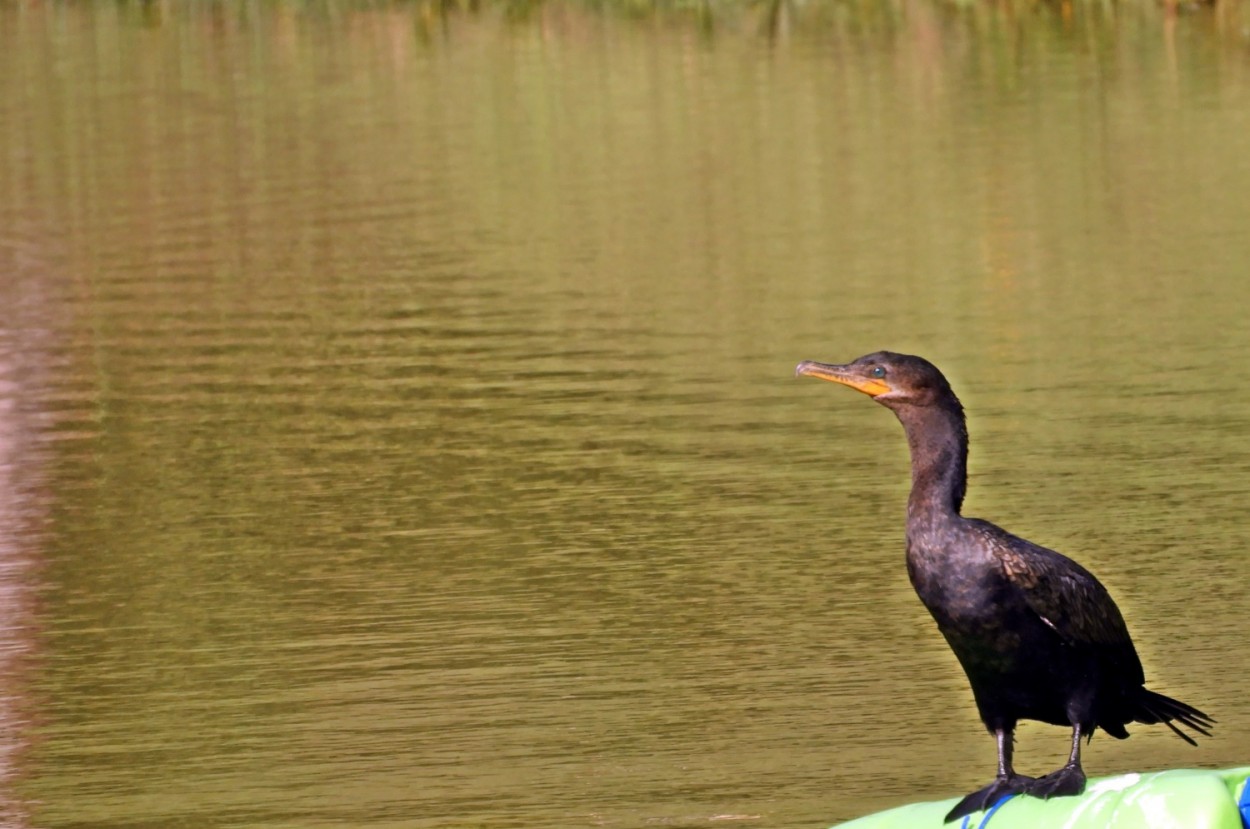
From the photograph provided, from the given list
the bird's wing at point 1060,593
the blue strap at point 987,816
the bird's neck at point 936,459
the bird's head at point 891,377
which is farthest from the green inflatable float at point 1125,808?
the bird's head at point 891,377

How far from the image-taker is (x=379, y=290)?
53.4 feet

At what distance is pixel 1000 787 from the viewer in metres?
6.27

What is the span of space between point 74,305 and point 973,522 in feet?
36.8

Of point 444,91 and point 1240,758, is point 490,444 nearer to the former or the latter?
point 1240,758

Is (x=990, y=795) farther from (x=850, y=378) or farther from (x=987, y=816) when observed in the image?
(x=850, y=378)

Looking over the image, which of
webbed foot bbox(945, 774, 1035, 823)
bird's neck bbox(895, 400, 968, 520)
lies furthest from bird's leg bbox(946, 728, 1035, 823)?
bird's neck bbox(895, 400, 968, 520)

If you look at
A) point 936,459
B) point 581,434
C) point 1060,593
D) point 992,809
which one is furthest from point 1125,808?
point 581,434

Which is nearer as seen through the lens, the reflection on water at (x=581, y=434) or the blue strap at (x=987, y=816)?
the blue strap at (x=987, y=816)

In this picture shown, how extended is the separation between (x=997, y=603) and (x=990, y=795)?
1.66ft

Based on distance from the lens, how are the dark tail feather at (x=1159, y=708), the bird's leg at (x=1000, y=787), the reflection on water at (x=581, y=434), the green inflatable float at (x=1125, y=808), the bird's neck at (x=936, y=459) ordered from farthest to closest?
the reflection on water at (x=581, y=434)
the dark tail feather at (x=1159, y=708)
the bird's leg at (x=1000, y=787)
the bird's neck at (x=936, y=459)
the green inflatable float at (x=1125, y=808)

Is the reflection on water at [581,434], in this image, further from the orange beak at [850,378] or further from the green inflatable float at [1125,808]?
the orange beak at [850,378]

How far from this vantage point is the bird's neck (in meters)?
6.13

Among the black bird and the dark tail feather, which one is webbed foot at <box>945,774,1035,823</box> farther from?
Answer: the dark tail feather

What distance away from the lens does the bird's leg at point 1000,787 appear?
624 cm
